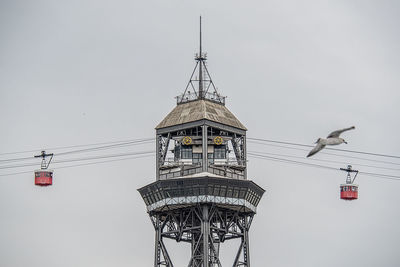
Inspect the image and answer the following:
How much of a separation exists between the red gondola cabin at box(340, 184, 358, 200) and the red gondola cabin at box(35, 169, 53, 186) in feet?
134

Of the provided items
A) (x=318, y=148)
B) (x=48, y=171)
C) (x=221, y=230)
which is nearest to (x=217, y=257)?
(x=221, y=230)

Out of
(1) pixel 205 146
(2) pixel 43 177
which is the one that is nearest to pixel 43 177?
(2) pixel 43 177

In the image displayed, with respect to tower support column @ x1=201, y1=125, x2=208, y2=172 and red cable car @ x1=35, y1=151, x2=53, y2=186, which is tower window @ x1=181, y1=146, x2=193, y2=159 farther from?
red cable car @ x1=35, y1=151, x2=53, y2=186

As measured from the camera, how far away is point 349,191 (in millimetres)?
177125

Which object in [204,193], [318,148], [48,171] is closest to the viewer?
[318,148]

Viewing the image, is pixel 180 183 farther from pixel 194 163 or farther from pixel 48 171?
pixel 48 171

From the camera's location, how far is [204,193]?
19300 centimetres

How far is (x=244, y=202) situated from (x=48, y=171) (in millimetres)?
40167

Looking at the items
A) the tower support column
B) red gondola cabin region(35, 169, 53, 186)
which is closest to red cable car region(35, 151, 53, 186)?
red gondola cabin region(35, 169, 53, 186)

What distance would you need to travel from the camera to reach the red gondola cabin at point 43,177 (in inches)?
6575

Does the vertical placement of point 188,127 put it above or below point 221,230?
above

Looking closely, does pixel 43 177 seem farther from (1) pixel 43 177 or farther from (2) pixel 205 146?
(2) pixel 205 146

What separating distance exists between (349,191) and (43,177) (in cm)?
4289

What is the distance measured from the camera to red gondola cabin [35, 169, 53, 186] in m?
167
